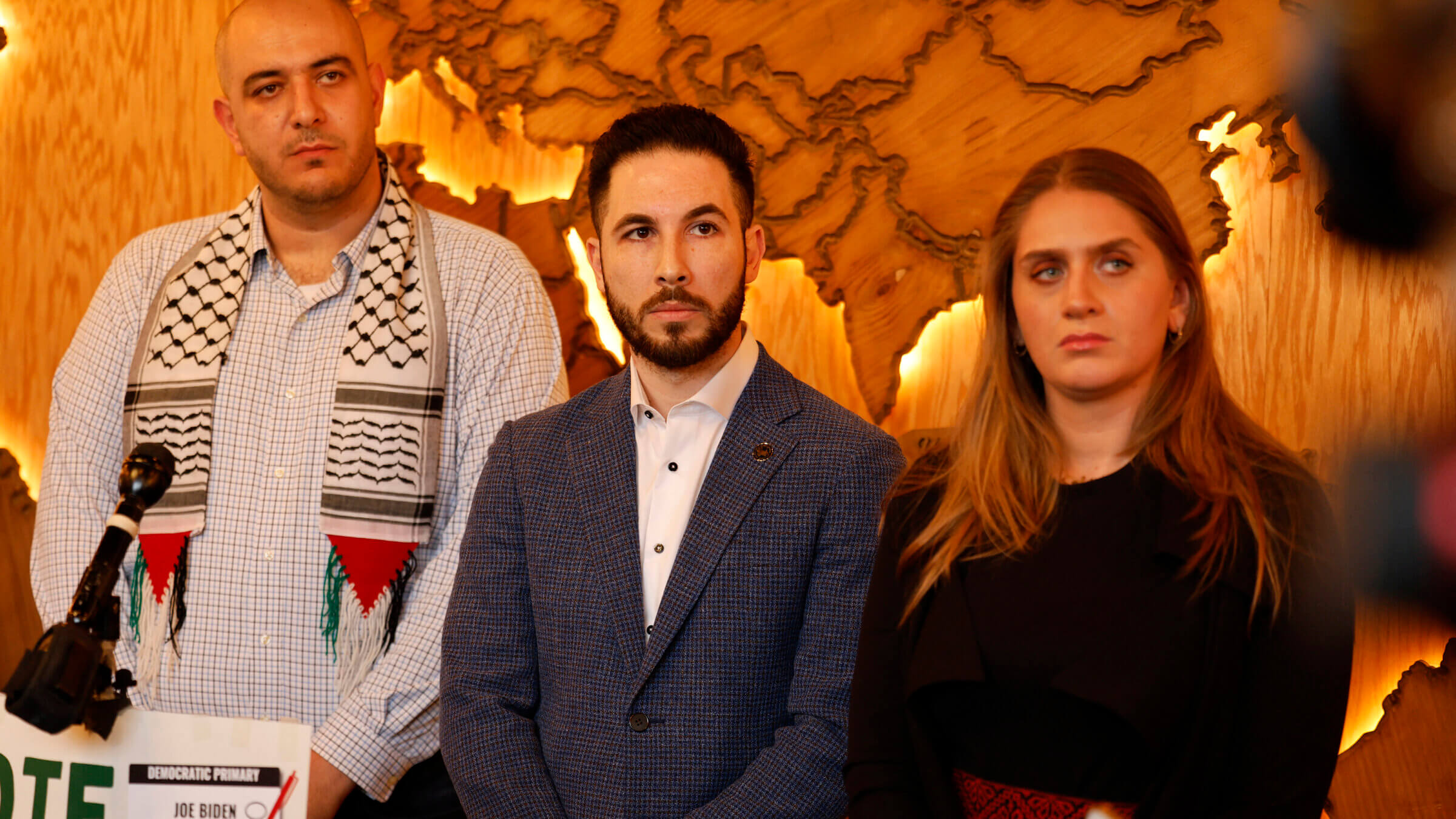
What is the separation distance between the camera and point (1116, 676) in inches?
52.1

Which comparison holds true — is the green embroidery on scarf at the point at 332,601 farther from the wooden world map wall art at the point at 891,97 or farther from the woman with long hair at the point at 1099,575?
the woman with long hair at the point at 1099,575

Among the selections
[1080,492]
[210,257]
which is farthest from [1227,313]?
[210,257]

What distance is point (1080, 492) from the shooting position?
1457mm

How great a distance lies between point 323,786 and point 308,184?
3.26ft

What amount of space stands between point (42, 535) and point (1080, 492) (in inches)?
69.4

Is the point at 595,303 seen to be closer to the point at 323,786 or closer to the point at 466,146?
the point at 466,146

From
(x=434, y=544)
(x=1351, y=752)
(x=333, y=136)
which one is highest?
(x=333, y=136)

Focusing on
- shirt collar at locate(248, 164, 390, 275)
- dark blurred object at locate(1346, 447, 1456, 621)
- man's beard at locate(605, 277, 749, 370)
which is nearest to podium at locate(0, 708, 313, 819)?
man's beard at locate(605, 277, 749, 370)

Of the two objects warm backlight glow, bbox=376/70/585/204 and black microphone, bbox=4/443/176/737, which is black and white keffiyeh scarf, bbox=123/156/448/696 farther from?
black microphone, bbox=4/443/176/737

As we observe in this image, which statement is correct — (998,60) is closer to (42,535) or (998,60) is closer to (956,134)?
(956,134)

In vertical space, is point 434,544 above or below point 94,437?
below

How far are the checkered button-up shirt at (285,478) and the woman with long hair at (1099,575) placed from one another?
816 mm

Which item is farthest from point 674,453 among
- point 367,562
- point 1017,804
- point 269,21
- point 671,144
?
point 269,21

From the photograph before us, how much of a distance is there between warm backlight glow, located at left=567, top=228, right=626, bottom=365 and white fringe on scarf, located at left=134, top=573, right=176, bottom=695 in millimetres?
914
